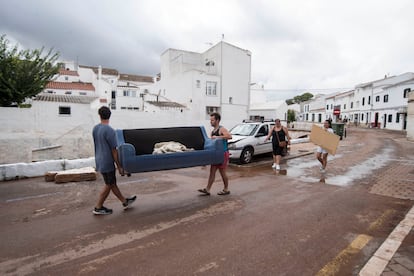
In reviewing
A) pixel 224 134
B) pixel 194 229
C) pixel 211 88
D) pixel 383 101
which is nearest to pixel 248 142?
pixel 224 134

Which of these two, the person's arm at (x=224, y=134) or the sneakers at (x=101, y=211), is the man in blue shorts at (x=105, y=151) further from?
the person's arm at (x=224, y=134)

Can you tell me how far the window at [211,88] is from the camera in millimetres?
33219

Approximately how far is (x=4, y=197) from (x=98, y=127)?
3239 millimetres

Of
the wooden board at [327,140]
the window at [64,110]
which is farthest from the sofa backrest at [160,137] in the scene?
the window at [64,110]

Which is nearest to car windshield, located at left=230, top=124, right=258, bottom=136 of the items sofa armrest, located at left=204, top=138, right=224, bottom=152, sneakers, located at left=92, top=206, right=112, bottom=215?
sofa armrest, located at left=204, top=138, right=224, bottom=152

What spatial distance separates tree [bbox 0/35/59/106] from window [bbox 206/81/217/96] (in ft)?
67.5

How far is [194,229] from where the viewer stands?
3.90 m

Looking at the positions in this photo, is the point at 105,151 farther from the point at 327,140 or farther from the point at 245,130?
the point at 245,130

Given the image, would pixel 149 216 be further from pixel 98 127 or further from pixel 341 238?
pixel 341 238

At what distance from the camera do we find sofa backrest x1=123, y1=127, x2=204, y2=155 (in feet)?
20.7

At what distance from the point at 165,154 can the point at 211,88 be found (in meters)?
29.7

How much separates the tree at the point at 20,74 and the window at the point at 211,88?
20.6 meters

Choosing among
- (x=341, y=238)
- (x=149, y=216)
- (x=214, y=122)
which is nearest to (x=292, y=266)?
(x=341, y=238)

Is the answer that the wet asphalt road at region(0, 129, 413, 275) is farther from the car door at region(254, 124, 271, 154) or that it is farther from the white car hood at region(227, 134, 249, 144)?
the car door at region(254, 124, 271, 154)
